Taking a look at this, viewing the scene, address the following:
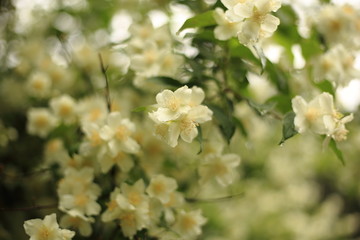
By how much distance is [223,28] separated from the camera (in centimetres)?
87

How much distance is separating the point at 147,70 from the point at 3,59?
33.1 inches

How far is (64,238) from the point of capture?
730mm

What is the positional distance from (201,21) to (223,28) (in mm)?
62

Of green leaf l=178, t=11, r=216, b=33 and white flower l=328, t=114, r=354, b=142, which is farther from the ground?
green leaf l=178, t=11, r=216, b=33

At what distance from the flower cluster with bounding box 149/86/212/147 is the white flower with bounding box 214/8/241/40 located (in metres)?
0.20

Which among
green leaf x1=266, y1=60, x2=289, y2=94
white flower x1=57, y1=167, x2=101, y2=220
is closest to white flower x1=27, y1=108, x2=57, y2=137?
white flower x1=57, y1=167, x2=101, y2=220

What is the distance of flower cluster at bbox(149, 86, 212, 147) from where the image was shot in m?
0.73

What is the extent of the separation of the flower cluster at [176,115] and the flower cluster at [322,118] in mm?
207

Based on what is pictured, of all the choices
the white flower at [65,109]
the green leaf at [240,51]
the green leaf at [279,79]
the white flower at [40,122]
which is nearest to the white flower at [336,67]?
the green leaf at [279,79]

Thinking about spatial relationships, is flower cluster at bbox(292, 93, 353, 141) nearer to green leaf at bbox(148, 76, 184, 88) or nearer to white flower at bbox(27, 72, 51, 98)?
green leaf at bbox(148, 76, 184, 88)

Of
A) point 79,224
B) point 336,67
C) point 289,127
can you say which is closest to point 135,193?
point 79,224

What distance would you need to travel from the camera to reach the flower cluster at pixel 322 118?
0.79 meters

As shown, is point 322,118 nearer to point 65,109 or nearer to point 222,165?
point 222,165

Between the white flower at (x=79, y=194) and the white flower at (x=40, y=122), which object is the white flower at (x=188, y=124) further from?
the white flower at (x=40, y=122)
